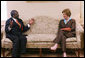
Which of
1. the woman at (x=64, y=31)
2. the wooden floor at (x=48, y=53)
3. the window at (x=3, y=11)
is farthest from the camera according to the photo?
the window at (x=3, y=11)

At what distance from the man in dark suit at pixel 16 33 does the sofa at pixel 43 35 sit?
0.34ft

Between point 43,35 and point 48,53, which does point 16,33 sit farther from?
point 48,53

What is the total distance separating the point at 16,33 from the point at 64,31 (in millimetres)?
1035

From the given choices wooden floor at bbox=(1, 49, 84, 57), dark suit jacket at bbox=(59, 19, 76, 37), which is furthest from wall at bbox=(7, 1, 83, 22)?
wooden floor at bbox=(1, 49, 84, 57)

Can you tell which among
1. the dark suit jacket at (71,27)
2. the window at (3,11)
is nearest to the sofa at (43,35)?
the dark suit jacket at (71,27)

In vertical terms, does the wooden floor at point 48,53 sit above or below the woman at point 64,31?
below

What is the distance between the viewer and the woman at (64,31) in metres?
3.81

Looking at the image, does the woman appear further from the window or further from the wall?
the window

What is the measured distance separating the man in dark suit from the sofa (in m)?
0.10

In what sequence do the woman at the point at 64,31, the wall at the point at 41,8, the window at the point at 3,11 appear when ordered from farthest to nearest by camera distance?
1. the window at the point at 3,11
2. the wall at the point at 41,8
3. the woman at the point at 64,31

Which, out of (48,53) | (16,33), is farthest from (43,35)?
(16,33)

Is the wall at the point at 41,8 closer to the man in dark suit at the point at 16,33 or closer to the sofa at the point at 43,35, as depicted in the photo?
the sofa at the point at 43,35

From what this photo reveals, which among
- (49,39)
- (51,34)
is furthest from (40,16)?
(49,39)

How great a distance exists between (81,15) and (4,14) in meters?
1.93
